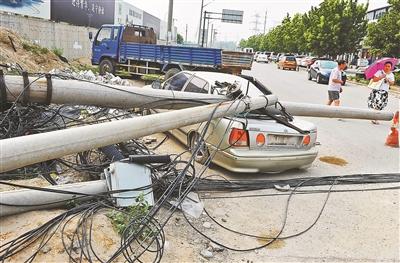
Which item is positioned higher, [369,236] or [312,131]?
[312,131]

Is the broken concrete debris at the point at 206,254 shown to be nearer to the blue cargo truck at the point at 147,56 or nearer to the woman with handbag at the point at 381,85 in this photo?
the woman with handbag at the point at 381,85

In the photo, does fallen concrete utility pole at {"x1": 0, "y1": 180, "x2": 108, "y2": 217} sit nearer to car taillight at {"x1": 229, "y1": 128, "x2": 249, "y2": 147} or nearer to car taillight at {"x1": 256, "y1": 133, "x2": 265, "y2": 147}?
car taillight at {"x1": 229, "y1": 128, "x2": 249, "y2": 147}

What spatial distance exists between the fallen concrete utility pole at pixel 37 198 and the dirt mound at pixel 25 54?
35.1 ft

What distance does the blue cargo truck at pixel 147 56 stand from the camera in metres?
17.0

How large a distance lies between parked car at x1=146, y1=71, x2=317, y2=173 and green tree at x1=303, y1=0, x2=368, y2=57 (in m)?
37.2

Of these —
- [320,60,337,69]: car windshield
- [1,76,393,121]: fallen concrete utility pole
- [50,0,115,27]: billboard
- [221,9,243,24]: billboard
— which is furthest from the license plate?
[221,9,243,24]: billboard

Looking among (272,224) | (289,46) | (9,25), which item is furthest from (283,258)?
(289,46)

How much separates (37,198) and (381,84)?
1059 centimetres

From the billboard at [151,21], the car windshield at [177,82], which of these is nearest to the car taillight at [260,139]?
the car windshield at [177,82]

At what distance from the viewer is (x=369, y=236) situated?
470 cm

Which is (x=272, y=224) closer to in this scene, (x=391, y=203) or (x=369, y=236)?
(x=369, y=236)

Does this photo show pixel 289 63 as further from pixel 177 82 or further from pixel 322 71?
pixel 177 82

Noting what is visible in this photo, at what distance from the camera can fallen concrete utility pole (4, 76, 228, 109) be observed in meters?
5.23

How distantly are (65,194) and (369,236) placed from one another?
336 centimetres
